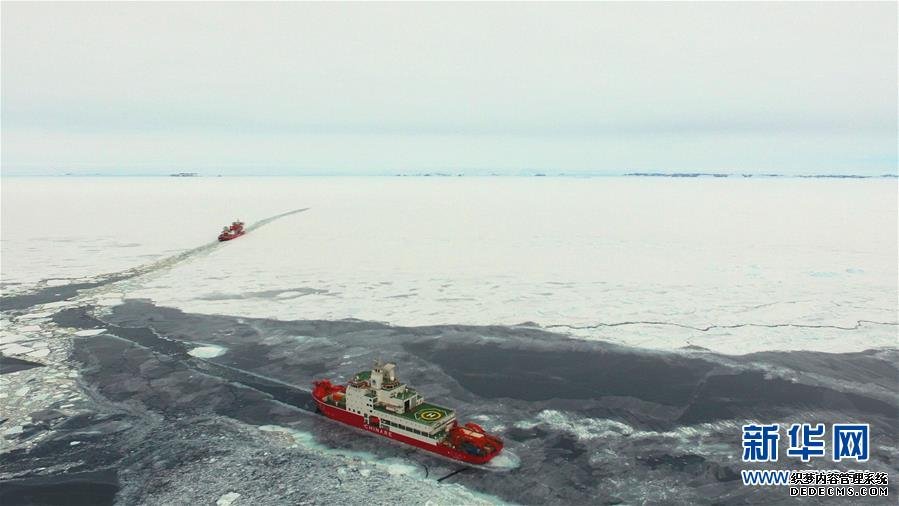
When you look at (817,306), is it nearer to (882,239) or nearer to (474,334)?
(474,334)

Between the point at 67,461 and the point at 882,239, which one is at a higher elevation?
the point at 882,239

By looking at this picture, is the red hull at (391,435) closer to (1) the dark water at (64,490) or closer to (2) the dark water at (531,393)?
(2) the dark water at (531,393)

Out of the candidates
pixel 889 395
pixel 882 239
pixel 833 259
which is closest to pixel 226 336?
pixel 889 395

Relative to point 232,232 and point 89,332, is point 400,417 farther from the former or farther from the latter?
point 232,232

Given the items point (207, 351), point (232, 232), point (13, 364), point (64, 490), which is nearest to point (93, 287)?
point (13, 364)

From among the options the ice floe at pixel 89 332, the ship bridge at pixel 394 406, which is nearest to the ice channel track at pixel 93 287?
the ice floe at pixel 89 332

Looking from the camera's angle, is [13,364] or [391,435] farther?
[13,364]

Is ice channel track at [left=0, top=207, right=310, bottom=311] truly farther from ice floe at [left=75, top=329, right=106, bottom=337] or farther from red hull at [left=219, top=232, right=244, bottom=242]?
ice floe at [left=75, top=329, right=106, bottom=337]
